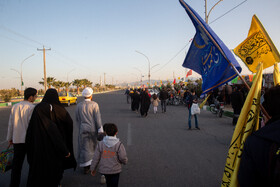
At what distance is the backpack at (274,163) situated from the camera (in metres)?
1.38

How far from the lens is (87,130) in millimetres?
4453

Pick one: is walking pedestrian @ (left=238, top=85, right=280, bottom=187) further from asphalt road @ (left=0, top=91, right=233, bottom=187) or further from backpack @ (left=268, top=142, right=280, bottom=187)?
asphalt road @ (left=0, top=91, right=233, bottom=187)

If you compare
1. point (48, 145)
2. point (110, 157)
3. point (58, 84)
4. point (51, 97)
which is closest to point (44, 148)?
point (48, 145)

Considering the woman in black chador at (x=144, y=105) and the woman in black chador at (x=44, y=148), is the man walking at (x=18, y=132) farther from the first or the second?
the woman in black chador at (x=144, y=105)

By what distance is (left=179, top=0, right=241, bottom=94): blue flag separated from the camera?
2.62 m

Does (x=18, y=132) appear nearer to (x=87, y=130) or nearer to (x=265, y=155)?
(x=87, y=130)

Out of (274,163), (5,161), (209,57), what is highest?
(209,57)

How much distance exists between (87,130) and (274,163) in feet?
11.9

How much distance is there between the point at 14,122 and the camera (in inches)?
144

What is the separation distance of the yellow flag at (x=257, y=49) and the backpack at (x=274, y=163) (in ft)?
5.41

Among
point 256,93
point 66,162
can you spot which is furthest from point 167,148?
point 256,93

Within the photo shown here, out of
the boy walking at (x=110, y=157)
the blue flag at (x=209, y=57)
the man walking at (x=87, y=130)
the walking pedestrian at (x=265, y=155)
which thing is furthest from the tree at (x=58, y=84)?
the walking pedestrian at (x=265, y=155)

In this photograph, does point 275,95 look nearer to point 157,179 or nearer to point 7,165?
point 157,179

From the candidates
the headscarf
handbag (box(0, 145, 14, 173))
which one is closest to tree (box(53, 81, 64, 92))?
handbag (box(0, 145, 14, 173))
